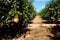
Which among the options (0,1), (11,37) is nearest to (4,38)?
(11,37)

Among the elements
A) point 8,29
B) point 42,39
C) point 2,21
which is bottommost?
point 42,39

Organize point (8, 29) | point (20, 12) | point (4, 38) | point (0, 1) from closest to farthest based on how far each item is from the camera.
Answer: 1. point (0, 1)
2. point (20, 12)
3. point (4, 38)
4. point (8, 29)

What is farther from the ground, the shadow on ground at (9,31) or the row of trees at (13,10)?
the row of trees at (13,10)

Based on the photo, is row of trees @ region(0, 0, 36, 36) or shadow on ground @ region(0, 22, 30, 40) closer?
row of trees @ region(0, 0, 36, 36)

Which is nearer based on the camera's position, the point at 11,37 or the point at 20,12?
the point at 20,12

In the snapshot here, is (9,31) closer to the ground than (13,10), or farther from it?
closer to the ground

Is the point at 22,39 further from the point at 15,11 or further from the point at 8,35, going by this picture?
the point at 15,11

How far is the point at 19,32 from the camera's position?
12250 millimetres

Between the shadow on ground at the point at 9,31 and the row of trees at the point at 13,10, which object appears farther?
the shadow on ground at the point at 9,31

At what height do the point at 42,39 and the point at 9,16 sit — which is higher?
the point at 9,16

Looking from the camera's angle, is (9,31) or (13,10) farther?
(9,31)

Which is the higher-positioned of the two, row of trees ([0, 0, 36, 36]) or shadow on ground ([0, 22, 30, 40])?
row of trees ([0, 0, 36, 36])

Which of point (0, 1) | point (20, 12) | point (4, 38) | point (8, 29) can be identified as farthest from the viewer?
point (8, 29)

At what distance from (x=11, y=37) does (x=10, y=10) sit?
8.00 ft
